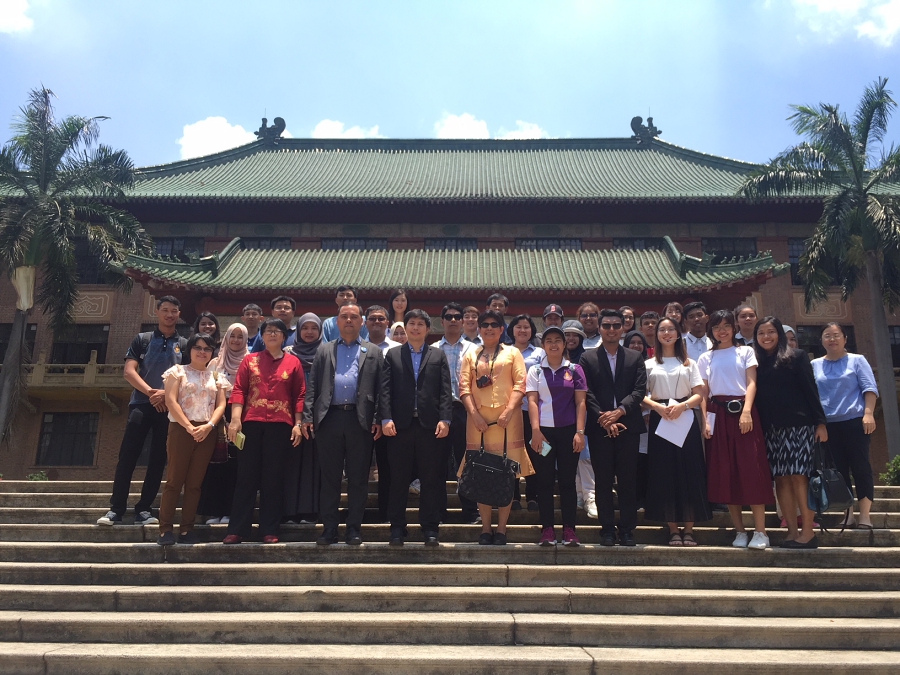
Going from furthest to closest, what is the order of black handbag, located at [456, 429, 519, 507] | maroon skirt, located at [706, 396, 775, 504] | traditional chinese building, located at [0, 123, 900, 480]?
traditional chinese building, located at [0, 123, 900, 480] → maroon skirt, located at [706, 396, 775, 504] → black handbag, located at [456, 429, 519, 507]

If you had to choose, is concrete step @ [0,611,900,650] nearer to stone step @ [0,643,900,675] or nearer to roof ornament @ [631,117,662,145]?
stone step @ [0,643,900,675]

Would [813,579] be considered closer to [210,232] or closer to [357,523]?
[357,523]

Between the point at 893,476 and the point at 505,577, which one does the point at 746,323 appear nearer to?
the point at 505,577

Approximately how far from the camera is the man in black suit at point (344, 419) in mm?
5051

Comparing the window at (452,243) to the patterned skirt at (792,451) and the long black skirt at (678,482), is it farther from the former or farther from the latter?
the patterned skirt at (792,451)

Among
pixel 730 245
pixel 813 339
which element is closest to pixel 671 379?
pixel 730 245

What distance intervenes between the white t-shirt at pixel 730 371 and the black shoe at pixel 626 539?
4.69 ft

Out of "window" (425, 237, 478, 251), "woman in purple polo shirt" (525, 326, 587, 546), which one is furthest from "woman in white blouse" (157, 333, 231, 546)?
"window" (425, 237, 478, 251)

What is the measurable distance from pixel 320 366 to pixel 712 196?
52.1 feet

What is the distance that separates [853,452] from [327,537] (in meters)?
4.58

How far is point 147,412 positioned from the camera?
18.4 feet

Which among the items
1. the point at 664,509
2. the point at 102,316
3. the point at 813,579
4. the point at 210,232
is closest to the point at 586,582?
the point at 664,509

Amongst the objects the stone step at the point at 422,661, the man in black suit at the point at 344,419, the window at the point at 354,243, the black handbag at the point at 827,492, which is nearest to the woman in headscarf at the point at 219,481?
the man in black suit at the point at 344,419

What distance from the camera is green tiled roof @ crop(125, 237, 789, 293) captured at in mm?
12844
